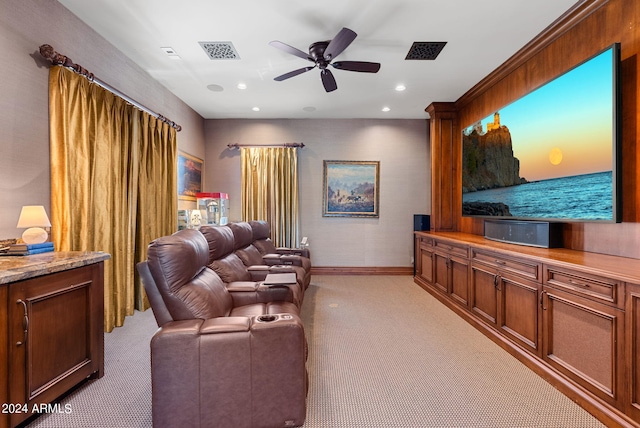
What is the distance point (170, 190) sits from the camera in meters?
A: 4.00

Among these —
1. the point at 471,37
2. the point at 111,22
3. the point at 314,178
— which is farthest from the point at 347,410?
the point at 314,178

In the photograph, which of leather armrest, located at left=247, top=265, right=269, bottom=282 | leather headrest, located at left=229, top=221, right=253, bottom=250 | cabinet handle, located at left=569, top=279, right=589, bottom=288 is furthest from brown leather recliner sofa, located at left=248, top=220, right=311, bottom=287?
cabinet handle, located at left=569, top=279, right=589, bottom=288

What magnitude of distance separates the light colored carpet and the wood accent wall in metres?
1.24

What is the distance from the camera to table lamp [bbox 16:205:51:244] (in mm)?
1924

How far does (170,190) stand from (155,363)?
3.07 m

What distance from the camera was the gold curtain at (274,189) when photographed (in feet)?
17.4

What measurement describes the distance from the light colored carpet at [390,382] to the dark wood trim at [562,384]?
0.05 m

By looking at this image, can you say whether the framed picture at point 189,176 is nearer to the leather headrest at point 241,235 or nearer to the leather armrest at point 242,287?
the leather headrest at point 241,235

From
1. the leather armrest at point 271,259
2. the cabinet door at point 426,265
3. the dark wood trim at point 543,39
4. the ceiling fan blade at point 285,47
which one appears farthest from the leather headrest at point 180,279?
the dark wood trim at point 543,39

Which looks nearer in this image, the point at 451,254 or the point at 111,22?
the point at 111,22

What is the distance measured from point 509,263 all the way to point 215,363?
2525 millimetres

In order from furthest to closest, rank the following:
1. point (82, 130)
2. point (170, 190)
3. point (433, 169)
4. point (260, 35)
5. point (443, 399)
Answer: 1. point (433, 169)
2. point (170, 190)
3. point (260, 35)
4. point (82, 130)
5. point (443, 399)

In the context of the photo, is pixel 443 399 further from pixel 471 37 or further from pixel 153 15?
pixel 153 15

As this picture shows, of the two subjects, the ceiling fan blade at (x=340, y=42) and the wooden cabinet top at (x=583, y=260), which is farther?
the ceiling fan blade at (x=340, y=42)
